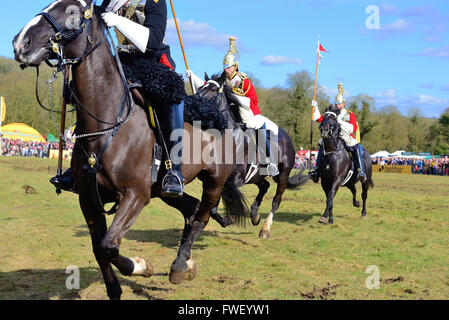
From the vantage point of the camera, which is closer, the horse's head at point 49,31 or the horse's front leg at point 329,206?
the horse's head at point 49,31

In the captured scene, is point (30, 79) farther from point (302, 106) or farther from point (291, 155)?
point (291, 155)

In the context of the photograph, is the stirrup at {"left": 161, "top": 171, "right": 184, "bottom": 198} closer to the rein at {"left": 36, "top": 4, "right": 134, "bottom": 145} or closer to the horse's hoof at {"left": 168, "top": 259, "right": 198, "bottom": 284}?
the rein at {"left": 36, "top": 4, "right": 134, "bottom": 145}

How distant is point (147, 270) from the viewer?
17.6ft

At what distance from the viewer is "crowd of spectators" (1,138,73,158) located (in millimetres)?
49562

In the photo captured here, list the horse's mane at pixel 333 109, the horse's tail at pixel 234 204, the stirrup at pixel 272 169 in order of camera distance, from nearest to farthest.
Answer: the horse's tail at pixel 234 204
the stirrup at pixel 272 169
the horse's mane at pixel 333 109

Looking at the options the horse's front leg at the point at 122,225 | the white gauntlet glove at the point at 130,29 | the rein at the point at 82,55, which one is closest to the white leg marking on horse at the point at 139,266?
the horse's front leg at the point at 122,225

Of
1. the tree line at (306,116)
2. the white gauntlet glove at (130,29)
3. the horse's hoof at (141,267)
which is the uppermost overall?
the tree line at (306,116)

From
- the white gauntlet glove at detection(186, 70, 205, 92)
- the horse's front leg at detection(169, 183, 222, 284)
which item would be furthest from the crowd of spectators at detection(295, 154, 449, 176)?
the horse's front leg at detection(169, 183, 222, 284)

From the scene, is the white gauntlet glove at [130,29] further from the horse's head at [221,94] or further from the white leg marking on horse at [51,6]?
the horse's head at [221,94]

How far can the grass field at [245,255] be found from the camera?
20.6 feet

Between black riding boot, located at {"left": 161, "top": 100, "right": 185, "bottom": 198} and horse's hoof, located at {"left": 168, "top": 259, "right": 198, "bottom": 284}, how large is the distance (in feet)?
3.85

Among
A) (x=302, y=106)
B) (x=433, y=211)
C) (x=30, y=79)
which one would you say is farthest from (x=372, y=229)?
(x=30, y=79)

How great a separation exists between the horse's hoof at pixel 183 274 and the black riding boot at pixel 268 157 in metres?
4.54
